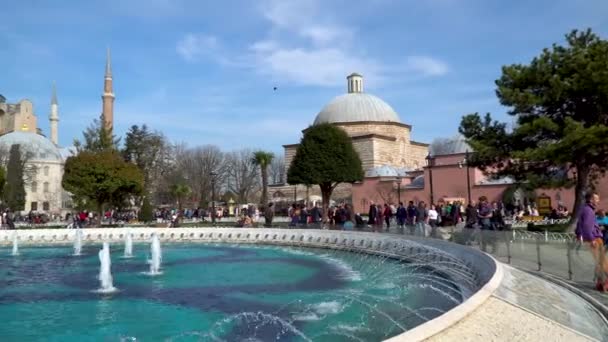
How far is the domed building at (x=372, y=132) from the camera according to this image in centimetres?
4628

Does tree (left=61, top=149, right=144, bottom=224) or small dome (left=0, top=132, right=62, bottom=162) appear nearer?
tree (left=61, top=149, right=144, bottom=224)

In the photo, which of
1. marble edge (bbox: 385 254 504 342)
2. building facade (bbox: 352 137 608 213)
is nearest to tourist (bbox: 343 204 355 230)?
building facade (bbox: 352 137 608 213)

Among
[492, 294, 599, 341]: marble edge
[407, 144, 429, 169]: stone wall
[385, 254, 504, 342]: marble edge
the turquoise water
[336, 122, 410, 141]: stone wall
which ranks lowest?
the turquoise water

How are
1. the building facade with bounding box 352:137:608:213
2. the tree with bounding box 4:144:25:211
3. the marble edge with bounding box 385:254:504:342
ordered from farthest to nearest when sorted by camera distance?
the tree with bounding box 4:144:25:211 < the building facade with bounding box 352:137:608:213 < the marble edge with bounding box 385:254:504:342

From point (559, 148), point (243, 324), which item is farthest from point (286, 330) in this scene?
point (559, 148)

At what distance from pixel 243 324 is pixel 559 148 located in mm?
11189

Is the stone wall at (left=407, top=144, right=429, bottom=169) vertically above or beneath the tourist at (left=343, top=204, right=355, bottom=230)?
above

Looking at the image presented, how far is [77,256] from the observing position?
17047 mm

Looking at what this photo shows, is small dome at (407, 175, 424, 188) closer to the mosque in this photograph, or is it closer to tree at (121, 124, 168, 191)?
tree at (121, 124, 168, 191)

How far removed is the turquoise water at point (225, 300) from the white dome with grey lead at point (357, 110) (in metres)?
35.1

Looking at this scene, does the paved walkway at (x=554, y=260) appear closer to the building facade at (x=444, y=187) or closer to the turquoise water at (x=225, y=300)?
the turquoise water at (x=225, y=300)

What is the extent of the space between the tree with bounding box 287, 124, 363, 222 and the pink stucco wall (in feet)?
16.9

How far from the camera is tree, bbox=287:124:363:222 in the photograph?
3083 cm

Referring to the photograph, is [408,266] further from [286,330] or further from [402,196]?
[402,196]
